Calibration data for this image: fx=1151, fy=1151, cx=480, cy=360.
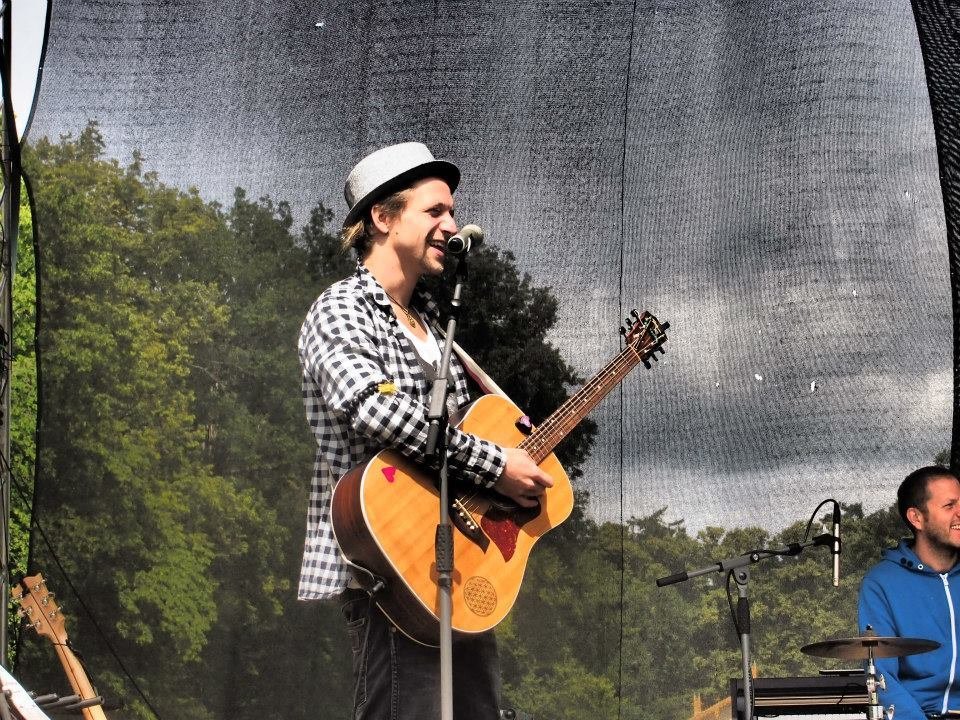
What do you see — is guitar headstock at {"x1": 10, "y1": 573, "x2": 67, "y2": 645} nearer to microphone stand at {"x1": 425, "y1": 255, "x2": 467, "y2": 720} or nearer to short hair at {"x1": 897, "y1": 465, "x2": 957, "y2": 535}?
microphone stand at {"x1": 425, "y1": 255, "x2": 467, "y2": 720}

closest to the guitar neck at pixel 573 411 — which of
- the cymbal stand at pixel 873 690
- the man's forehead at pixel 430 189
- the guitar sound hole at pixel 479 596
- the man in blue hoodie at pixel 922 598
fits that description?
the guitar sound hole at pixel 479 596

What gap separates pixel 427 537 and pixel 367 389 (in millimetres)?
371

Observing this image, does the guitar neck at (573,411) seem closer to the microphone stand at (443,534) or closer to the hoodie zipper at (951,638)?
the microphone stand at (443,534)

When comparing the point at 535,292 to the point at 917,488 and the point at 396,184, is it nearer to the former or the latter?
the point at 917,488

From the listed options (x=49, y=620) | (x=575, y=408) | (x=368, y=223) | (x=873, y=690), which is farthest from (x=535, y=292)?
(x=49, y=620)

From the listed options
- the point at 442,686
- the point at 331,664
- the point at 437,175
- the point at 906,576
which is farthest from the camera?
the point at 331,664

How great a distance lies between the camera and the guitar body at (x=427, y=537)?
253 centimetres

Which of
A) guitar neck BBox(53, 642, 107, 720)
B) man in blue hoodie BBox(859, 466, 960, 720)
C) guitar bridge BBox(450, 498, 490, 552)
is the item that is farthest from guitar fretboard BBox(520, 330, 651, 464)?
guitar neck BBox(53, 642, 107, 720)

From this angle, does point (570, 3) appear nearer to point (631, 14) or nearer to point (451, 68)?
point (631, 14)

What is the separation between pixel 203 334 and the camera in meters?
4.88

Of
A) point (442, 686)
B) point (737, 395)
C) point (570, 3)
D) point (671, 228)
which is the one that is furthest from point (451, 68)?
point (442, 686)

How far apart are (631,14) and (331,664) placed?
303 cm

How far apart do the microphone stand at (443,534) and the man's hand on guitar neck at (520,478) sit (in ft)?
0.52

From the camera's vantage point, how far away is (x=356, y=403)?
8.44 ft
